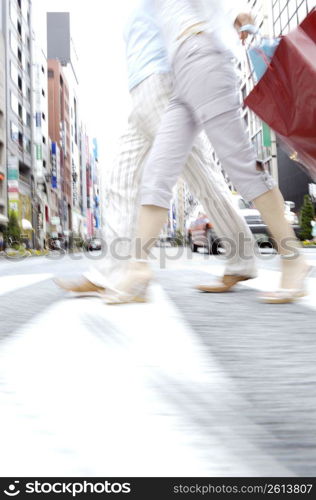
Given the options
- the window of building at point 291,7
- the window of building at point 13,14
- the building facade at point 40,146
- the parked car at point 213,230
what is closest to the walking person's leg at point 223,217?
the parked car at point 213,230

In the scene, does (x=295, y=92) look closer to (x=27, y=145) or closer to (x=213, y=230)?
(x=213, y=230)

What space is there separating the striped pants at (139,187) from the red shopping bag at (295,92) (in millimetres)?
573

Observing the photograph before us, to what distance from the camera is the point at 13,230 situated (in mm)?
35281

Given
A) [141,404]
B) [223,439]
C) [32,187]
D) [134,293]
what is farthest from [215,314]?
[32,187]

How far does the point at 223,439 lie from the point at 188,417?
10 cm

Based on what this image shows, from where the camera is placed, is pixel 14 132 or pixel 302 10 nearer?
pixel 302 10

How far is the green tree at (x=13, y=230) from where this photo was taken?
3459cm

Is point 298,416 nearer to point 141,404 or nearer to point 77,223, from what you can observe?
point 141,404

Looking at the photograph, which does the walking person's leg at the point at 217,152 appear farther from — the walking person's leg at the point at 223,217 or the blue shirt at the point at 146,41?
the walking person's leg at the point at 223,217

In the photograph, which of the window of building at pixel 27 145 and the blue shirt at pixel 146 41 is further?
the window of building at pixel 27 145

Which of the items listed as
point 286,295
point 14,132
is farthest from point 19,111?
point 286,295

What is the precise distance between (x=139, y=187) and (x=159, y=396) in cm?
174

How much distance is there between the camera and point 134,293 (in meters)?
2.19

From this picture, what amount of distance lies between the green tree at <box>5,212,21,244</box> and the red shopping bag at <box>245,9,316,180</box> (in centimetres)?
Result: 3376
